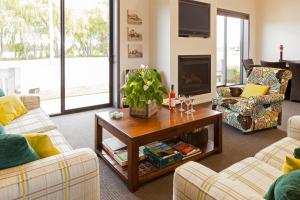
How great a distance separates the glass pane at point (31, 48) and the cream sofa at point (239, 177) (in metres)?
3.77

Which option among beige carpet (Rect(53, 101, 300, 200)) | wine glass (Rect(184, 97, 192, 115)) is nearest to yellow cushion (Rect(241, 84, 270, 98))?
beige carpet (Rect(53, 101, 300, 200))

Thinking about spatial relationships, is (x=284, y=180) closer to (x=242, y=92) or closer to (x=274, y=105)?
(x=274, y=105)

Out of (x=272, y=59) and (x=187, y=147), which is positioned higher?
(x=272, y=59)

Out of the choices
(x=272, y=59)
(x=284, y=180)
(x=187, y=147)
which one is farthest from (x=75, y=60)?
(x=272, y=59)

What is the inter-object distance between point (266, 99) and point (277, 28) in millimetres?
4365

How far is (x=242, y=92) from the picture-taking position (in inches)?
159

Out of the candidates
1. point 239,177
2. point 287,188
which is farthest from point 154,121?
point 287,188

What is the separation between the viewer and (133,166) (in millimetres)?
2068

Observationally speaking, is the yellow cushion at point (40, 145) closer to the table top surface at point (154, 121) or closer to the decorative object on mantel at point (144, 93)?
the table top surface at point (154, 121)

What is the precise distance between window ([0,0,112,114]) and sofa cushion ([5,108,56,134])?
72.2 inches

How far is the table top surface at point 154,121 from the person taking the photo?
2.20 metres

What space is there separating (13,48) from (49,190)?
11.8ft

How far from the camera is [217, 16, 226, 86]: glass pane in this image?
266 inches

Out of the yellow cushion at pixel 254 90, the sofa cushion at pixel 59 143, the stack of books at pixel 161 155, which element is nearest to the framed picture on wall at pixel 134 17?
the yellow cushion at pixel 254 90
